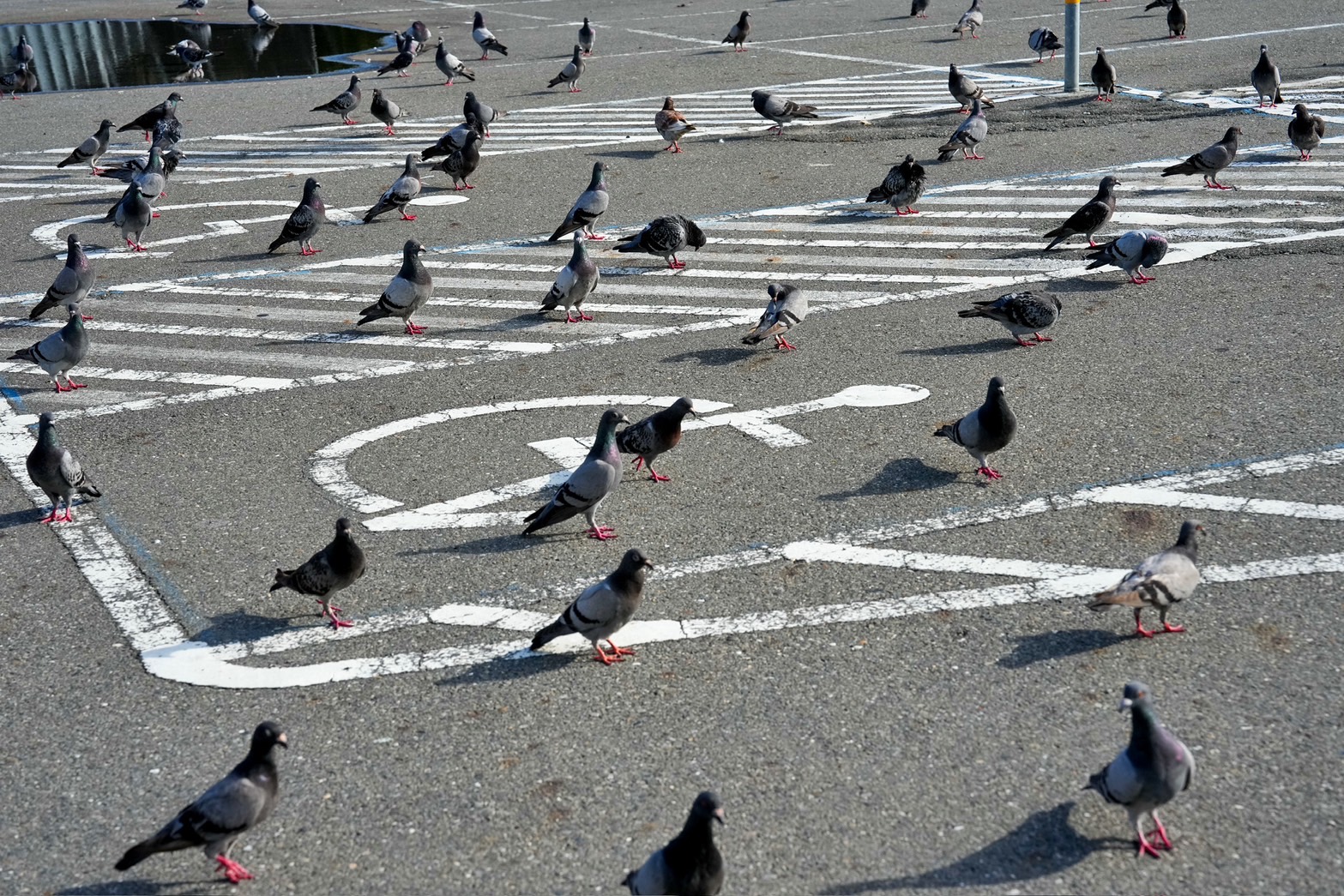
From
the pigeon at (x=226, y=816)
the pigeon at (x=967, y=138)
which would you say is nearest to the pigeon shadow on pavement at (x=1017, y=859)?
the pigeon at (x=226, y=816)

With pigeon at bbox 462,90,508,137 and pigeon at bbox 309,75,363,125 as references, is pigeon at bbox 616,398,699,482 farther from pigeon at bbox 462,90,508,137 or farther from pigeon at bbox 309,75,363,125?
pigeon at bbox 309,75,363,125

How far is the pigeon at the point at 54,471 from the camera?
762 cm

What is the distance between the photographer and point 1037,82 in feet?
69.8

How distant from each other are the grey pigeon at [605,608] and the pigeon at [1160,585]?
6.24 feet

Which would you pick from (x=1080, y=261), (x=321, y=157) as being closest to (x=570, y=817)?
(x=1080, y=261)

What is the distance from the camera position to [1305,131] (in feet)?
47.6

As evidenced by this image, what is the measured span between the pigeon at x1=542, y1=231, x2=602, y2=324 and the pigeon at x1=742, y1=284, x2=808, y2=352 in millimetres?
1607

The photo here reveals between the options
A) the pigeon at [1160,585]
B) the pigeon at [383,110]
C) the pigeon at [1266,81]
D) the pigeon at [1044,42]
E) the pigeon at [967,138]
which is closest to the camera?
the pigeon at [1160,585]

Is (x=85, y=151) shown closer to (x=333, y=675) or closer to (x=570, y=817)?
(x=333, y=675)

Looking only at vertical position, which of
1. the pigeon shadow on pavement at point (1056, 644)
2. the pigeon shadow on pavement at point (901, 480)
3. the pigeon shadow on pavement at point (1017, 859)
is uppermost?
the pigeon shadow on pavement at point (1017, 859)

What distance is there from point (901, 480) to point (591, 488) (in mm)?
1805

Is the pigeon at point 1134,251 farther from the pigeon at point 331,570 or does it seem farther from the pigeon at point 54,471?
the pigeon at point 54,471

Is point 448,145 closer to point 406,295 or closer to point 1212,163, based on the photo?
point 406,295

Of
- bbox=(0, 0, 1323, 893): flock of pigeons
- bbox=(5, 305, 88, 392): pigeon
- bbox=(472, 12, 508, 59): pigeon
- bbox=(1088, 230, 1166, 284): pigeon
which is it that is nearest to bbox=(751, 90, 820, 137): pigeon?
bbox=(0, 0, 1323, 893): flock of pigeons
